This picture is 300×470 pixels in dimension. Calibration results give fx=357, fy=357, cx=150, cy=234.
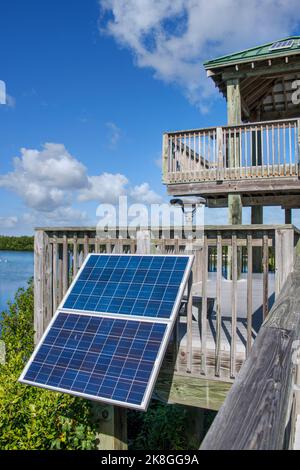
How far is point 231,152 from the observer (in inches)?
357

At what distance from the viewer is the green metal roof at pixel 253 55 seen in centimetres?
928

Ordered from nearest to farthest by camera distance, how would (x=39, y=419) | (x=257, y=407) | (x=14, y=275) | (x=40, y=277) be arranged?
1. (x=257, y=407)
2. (x=39, y=419)
3. (x=40, y=277)
4. (x=14, y=275)

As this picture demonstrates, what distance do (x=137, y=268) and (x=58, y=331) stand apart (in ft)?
3.20

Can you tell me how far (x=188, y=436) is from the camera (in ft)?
21.1

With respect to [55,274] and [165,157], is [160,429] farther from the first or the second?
[165,157]

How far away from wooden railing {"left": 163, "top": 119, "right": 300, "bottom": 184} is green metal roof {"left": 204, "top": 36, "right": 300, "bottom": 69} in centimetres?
212

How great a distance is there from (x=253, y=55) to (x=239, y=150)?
2.87 metres

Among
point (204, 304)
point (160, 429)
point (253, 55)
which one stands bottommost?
point (160, 429)

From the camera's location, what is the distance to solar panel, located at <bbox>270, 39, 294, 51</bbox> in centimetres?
952

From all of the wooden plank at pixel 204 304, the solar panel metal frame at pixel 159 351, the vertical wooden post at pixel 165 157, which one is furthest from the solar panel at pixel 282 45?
the solar panel metal frame at pixel 159 351

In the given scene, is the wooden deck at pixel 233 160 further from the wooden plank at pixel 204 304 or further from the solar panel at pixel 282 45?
the wooden plank at pixel 204 304

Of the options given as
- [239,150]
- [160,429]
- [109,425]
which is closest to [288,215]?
[239,150]

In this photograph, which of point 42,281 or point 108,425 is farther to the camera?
point 42,281

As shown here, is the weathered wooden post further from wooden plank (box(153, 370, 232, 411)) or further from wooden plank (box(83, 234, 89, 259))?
wooden plank (box(153, 370, 232, 411))
